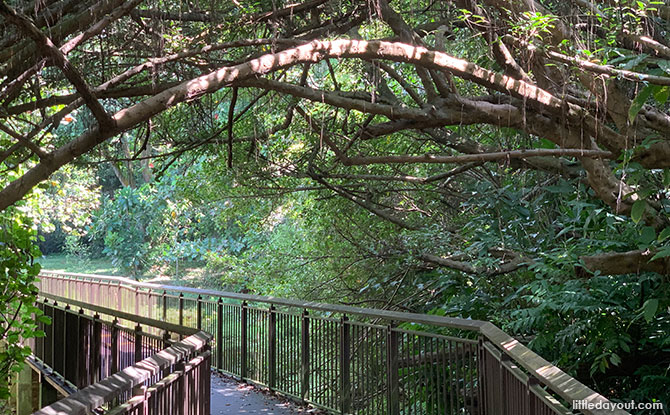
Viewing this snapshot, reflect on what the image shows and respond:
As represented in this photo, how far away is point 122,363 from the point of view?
6.57m

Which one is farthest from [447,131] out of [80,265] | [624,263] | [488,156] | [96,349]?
[80,265]

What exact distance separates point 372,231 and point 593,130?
640 centimetres

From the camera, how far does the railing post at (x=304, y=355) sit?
22.8 ft

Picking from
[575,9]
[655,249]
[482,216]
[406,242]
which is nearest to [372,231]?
[406,242]

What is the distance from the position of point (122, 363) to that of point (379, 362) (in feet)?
8.33

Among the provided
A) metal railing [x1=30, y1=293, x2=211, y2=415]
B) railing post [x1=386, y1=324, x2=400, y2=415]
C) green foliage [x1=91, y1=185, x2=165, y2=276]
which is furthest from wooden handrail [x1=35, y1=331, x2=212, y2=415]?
green foliage [x1=91, y1=185, x2=165, y2=276]

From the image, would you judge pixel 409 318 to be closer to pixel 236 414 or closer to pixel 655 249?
pixel 655 249

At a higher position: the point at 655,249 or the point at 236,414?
the point at 655,249

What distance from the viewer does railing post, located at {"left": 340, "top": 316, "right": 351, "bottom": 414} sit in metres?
6.31

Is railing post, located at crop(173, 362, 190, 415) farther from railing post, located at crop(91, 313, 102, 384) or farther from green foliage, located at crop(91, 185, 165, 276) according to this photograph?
green foliage, located at crop(91, 185, 165, 276)

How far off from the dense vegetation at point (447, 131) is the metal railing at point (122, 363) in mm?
1106

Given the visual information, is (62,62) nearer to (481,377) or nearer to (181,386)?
(181,386)

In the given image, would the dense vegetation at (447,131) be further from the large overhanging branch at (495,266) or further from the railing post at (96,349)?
the railing post at (96,349)

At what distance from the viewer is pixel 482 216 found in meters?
7.65
